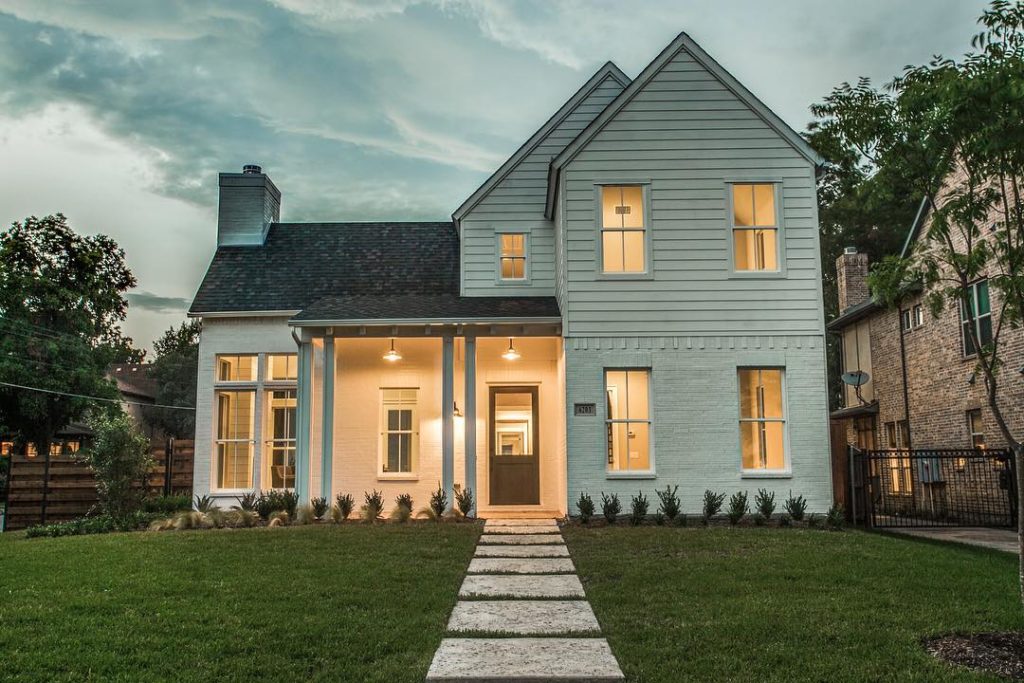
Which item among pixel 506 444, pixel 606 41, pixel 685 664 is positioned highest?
pixel 606 41

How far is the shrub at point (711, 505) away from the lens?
12656 mm

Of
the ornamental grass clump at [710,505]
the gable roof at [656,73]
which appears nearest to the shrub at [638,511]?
the ornamental grass clump at [710,505]

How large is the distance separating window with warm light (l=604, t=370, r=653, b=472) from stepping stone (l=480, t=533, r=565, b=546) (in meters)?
2.13

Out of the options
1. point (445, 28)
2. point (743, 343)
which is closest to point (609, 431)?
point (743, 343)

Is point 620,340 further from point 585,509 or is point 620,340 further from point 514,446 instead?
point 514,446

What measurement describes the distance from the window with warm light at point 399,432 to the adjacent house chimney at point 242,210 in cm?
508

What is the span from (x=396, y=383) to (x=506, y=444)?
7.74 ft

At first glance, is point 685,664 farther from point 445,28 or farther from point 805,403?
point 445,28

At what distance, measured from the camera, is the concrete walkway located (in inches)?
204

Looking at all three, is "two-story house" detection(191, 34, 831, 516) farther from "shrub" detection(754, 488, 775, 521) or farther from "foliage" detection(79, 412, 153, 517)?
"foliage" detection(79, 412, 153, 517)

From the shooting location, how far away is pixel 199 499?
15.4 meters

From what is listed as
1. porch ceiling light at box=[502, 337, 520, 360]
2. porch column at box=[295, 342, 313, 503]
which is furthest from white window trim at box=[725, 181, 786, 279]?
porch column at box=[295, 342, 313, 503]

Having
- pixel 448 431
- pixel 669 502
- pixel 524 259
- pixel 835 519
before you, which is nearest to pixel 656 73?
pixel 524 259

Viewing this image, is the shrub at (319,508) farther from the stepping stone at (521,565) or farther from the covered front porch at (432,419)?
the stepping stone at (521,565)
